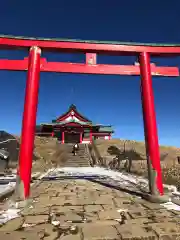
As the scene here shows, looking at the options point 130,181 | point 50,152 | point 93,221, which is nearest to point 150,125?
point 93,221

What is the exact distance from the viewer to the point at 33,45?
5.25 metres

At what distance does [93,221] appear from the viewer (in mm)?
3260

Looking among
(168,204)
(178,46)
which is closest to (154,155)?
(168,204)

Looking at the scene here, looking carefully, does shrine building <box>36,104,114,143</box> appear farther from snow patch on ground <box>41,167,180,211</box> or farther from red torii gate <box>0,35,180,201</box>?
red torii gate <box>0,35,180,201</box>

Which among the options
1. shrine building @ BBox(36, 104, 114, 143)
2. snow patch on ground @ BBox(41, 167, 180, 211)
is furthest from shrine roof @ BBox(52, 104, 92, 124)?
snow patch on ground @ BBox(41, 167, 180, 211)

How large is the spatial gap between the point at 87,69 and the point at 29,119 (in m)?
2.29

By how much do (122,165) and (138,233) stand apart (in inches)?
404

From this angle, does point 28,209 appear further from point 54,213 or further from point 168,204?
point 168,204

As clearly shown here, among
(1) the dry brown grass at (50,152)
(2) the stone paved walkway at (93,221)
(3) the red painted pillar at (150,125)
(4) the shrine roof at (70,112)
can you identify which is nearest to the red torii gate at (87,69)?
(3) the red painted pillar at (150,125)

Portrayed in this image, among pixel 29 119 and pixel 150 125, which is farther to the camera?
pixel 150 125

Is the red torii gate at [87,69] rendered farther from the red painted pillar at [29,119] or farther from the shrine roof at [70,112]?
the shrine roof at [70,112]

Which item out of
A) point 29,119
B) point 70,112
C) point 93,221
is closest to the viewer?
point 93,221

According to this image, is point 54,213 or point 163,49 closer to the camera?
point 54,213

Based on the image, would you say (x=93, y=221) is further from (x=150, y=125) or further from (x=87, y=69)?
(x=87, y=69)
